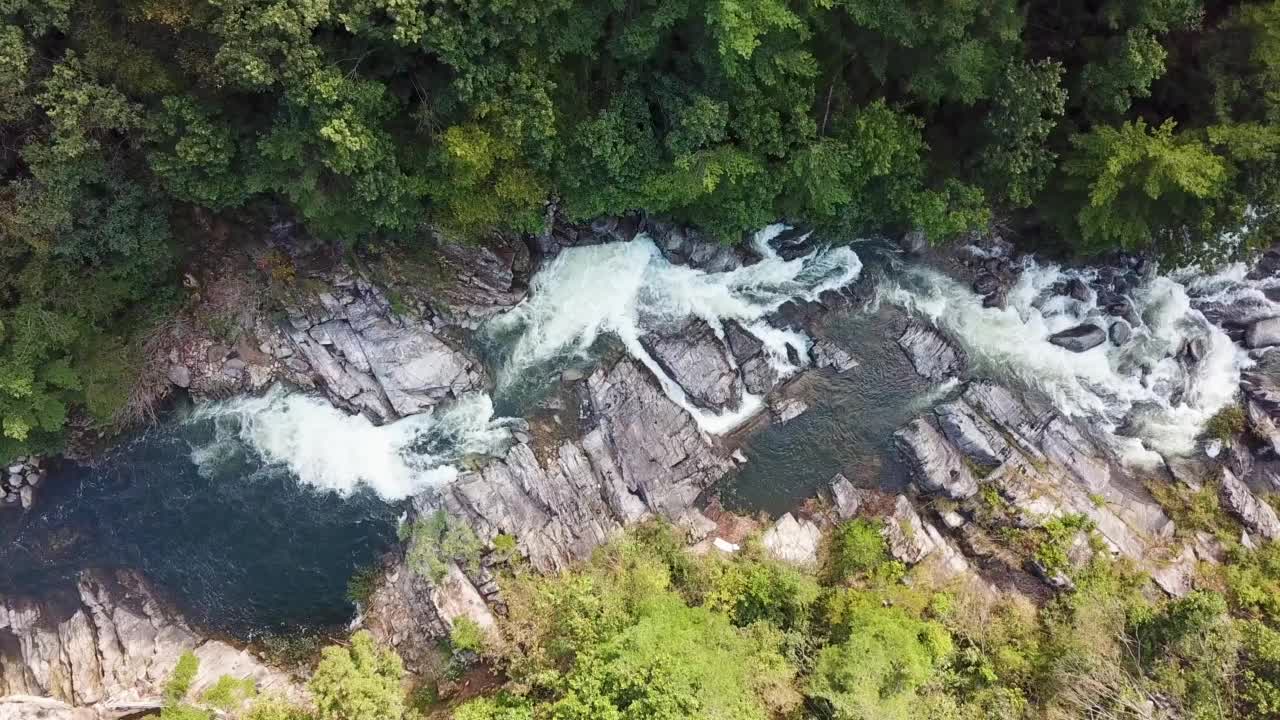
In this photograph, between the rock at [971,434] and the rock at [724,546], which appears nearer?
the rock at [724,546]

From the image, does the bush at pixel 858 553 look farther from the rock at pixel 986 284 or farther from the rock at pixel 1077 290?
the rock at pixel 1077 290

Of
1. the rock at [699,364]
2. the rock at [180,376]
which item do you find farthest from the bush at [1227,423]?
the rock at [180,376]

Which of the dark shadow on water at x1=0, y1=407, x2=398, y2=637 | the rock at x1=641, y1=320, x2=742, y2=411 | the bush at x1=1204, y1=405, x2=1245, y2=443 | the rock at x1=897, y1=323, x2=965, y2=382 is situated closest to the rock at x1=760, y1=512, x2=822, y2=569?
the rock at x1=641, y1=320, x2=742, y2=411

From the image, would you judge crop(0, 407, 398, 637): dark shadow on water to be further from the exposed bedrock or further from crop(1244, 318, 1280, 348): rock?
crop(1244, 318, 1280, 348): rock

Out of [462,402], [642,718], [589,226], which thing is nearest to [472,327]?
[462,402]

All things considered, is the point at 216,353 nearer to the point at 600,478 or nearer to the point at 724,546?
the point at 600,478

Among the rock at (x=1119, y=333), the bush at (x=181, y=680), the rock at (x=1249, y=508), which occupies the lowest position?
the rock at (x=1249, y=508)

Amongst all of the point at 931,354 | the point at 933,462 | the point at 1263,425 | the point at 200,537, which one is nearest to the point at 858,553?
the point at 933,462
